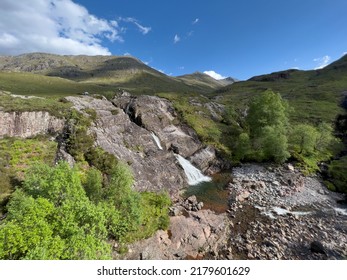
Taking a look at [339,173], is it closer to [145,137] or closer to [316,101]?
[145,137]

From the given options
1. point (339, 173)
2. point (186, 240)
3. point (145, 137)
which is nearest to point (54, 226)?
point (186, 240)

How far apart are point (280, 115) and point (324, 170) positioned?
17.5 m

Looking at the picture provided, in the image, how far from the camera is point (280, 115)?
59.8 meters

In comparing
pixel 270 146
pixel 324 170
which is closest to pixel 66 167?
pixel 270 146

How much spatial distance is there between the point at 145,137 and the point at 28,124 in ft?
72.5

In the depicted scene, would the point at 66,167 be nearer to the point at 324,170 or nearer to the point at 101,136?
the point at 101,136

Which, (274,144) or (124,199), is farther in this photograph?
(274,144)

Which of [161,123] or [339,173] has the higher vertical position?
[161,123]

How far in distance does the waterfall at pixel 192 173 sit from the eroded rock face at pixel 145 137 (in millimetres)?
1719

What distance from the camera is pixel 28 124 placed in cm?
3959

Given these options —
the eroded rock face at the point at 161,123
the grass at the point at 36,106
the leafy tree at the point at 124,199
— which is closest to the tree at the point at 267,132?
the eroded rock face at the point at 161,123

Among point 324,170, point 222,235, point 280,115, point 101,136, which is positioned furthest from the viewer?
point 280,115

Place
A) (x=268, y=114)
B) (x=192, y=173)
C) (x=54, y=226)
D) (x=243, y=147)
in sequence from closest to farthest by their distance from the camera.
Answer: (x=54, y=226), (x=192, y=173), (x=243, y=147), (x=268, y=114)

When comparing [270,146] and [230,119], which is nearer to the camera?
[270,146]
